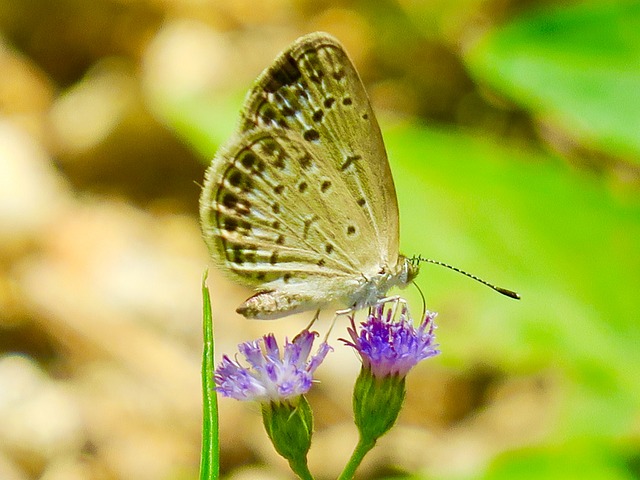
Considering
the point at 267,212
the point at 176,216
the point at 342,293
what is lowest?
the point at 176,216

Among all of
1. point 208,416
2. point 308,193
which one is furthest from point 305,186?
point 208,416

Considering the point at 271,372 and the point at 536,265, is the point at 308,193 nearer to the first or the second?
the point at 271,372

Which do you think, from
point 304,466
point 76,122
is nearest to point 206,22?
point 76,122

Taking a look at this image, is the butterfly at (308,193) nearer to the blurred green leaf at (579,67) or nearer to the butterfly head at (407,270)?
the butterfly head at (407,270)

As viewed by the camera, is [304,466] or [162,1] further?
[162,1]

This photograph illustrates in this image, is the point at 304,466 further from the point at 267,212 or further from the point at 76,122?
the point at 76,122

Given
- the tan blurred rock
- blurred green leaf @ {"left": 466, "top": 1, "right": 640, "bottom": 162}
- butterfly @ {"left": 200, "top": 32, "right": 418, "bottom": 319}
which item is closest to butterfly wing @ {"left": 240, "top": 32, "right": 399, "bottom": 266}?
butterfly @ {"left": 200, "top": 32, "right": 418, "bottom": 319}

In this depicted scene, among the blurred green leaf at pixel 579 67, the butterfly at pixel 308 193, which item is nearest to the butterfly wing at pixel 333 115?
the butterfly at pixel 308 193
